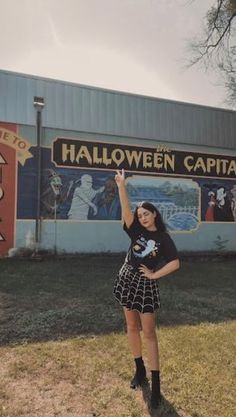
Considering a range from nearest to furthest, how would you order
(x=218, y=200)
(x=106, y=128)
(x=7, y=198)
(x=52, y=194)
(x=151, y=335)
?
(x=151, y=335) → (x=7, y=198) → (x=52, y=194) → (x=106, y=128) → (x=218, y=200)

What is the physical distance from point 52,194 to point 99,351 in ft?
29.1

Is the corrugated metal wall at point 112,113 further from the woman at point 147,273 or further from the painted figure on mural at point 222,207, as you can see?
the woman at point 147,273

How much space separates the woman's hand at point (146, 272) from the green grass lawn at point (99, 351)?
3.66 feet

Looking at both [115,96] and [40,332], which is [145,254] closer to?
[40,332]

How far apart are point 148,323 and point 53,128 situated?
10.5 metres

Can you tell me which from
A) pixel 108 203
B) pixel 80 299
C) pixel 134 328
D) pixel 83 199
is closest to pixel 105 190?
pixel 108 203

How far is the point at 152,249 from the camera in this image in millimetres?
4312

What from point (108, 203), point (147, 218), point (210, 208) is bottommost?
point (147, 218)

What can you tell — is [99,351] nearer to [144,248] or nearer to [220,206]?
[144,248]

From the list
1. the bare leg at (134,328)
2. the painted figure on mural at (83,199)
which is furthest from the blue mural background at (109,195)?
the bare leg at (134,328)

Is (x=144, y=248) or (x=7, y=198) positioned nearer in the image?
(x=144, y=248)

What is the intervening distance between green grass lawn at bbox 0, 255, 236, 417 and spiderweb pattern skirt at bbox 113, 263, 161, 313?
0.82 metres

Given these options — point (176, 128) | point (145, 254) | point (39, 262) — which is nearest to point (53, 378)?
point (145, 254)

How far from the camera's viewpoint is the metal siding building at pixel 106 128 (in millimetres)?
13484
